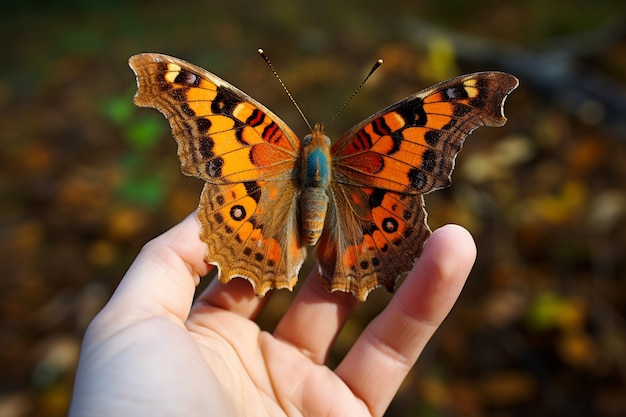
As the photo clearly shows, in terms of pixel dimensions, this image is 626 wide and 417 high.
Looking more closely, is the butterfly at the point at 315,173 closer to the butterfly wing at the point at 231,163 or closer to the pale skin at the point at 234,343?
the butterfly wing at the point at 231,163

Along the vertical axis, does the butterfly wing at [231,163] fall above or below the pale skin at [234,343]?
above

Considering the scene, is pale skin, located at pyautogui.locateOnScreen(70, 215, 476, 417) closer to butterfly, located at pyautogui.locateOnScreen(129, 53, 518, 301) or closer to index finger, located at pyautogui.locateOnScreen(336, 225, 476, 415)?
index finger, located at pyautogui.locateOnScreen(336, 225, 476, 415)

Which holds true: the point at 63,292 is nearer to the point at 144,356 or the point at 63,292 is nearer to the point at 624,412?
the point at 144,356

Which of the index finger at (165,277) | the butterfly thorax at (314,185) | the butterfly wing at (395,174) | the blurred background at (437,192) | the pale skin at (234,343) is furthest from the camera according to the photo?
the blurred background at (437,192)

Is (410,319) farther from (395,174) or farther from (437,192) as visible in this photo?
(437,192)

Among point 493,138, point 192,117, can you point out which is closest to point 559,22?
point 493,138

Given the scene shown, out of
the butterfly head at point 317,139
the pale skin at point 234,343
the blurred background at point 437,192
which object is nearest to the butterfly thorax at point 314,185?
the butterfly head at point 317,139

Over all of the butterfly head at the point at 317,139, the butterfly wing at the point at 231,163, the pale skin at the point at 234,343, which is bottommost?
the pale skin at the point at 234,343
